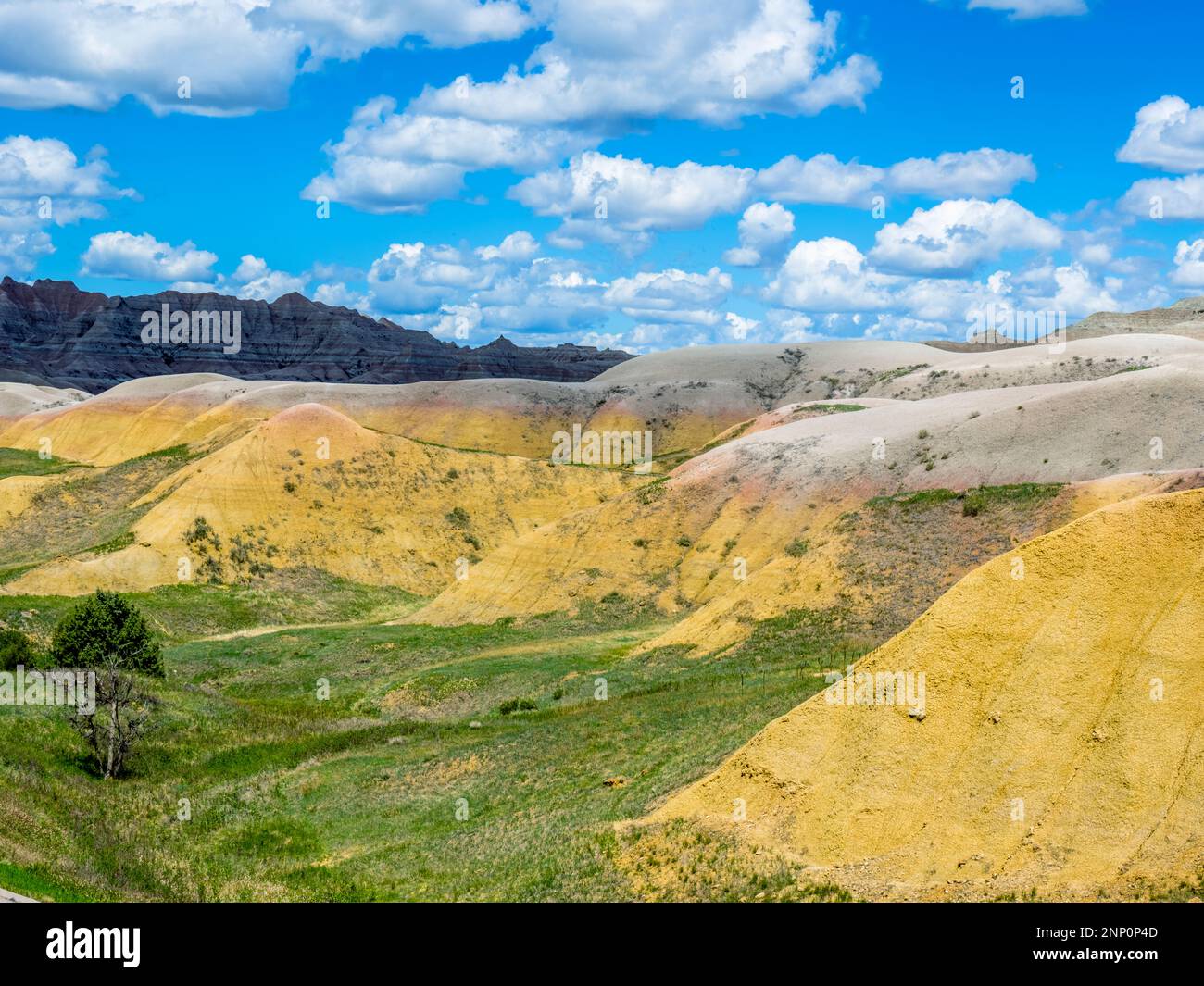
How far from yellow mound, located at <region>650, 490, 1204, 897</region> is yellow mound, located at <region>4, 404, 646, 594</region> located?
141ft

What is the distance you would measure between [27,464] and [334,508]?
211 ft

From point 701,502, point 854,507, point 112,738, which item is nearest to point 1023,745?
point 112,738

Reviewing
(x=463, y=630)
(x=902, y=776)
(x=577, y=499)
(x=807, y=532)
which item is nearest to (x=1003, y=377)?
(x=577, y=499)

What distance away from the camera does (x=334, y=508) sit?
75500 mm

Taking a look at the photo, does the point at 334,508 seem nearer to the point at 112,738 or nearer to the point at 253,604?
the point at 253,604

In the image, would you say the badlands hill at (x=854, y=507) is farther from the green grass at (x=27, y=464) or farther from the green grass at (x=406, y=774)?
the green grass at (x=27, y=464)

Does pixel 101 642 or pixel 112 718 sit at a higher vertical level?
pixel 101 642

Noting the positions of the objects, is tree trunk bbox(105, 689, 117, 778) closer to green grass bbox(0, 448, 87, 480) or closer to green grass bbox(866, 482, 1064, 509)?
green grass bbox(866, 482, 1064, 509)

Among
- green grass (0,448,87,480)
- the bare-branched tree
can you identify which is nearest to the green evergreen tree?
the bare-branched tree

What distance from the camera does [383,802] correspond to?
28.4 m

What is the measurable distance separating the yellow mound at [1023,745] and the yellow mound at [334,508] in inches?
1687

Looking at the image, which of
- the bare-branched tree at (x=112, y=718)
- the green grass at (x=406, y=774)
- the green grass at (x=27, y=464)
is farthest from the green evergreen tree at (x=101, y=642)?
the green grass at (x=27, y=464)

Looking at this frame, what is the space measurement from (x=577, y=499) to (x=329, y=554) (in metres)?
18.0
